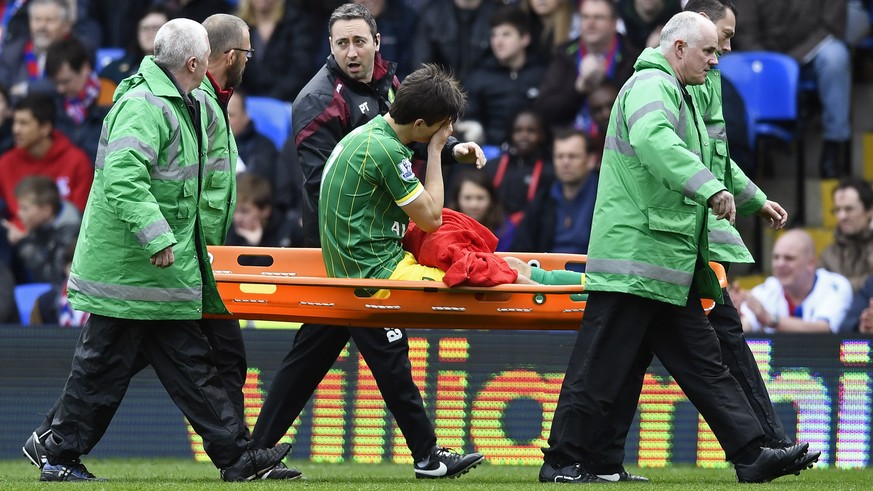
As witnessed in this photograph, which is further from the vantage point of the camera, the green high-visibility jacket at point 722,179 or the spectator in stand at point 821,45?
the spectator in stand at point 821,45

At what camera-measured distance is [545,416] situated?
9.56 m

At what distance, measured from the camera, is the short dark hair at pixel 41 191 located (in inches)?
501

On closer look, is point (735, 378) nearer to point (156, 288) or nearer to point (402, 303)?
point (402, 303)

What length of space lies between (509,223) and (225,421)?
520 centimetres

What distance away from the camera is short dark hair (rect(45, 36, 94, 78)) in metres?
13.7

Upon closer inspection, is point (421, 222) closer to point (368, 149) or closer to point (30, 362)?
point (368, 149)

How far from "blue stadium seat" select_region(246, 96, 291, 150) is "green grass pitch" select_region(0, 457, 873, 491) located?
4473mm

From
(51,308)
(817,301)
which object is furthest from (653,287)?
(51,308)

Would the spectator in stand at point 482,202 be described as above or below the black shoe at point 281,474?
above

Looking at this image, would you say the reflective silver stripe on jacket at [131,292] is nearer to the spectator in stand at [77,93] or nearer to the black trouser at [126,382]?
the black trouser at [126,382]

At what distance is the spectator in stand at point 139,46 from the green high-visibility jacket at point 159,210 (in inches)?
264

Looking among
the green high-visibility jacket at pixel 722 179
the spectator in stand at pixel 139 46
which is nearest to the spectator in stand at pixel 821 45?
the spectator in stand at pixel 139 46

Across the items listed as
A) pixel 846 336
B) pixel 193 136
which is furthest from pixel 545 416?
pixel 193 136

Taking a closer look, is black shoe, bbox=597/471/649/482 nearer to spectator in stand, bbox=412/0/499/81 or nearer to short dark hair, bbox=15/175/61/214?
spectator in stand, bbox=412/0/499/81
